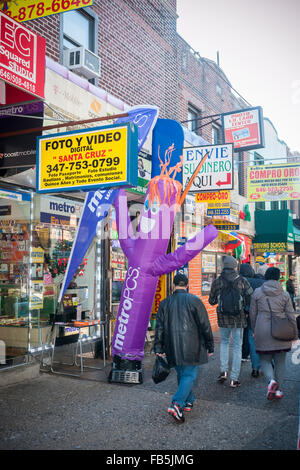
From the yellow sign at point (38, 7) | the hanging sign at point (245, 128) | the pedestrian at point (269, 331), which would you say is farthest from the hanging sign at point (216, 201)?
the yellow sign at point (38, 7)

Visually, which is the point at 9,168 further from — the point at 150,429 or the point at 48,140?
the point at 150,429

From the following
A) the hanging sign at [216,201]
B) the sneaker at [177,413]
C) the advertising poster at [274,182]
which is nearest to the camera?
the sneaker at [177,413]

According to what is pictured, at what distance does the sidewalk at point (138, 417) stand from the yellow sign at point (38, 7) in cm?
497

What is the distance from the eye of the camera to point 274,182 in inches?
491

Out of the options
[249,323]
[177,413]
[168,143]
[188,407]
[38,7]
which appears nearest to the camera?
[177,413]

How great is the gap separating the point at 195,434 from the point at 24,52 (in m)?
4.96

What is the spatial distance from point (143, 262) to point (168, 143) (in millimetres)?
2611

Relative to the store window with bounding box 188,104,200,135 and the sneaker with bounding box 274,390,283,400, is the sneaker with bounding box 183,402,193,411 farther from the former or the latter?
the store window with bounding box 188,104,200,135

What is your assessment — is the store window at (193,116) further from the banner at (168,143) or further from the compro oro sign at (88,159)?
the compro oro sign at (88,159)

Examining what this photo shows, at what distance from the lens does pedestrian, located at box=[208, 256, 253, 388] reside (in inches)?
258

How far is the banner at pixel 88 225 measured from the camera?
271 inches

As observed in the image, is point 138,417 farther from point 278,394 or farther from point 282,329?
point 282,329

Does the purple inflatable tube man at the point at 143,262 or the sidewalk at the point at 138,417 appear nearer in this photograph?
the sidewalk at the point at 138,417

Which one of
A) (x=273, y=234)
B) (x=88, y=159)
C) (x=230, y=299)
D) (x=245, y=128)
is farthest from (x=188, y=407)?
(x=273, y=234)
